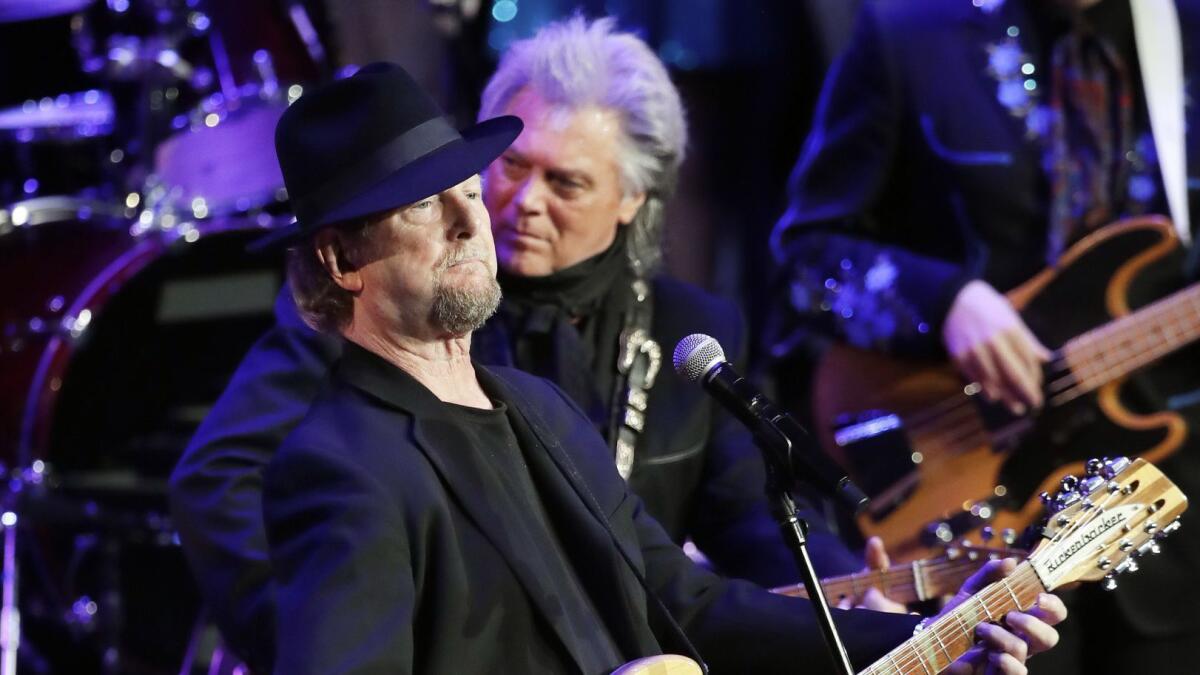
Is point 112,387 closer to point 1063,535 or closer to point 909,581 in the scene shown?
point 909,581

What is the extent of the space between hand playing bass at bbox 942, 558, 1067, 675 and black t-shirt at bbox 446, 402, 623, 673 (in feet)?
2.04

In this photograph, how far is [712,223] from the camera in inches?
260

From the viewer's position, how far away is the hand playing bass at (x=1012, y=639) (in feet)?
8.78

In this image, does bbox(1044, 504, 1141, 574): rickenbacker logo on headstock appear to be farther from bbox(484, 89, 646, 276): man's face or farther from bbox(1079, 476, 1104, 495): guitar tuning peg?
bbox(484, 89, 646, 276): man's face

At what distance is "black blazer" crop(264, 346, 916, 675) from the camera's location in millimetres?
2238

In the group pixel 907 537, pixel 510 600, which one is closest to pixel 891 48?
pixel 907 537

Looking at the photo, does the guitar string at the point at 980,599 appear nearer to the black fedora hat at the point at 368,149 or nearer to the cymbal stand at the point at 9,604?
the black fedora hat at the point at 368,149

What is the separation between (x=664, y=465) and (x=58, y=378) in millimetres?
1880

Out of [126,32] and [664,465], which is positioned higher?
[126,32]

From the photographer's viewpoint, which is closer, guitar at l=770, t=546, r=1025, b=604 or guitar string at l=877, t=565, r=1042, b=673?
guitar string at l=877, t=565, r=1042, b=673

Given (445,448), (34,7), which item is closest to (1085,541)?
(445,448)

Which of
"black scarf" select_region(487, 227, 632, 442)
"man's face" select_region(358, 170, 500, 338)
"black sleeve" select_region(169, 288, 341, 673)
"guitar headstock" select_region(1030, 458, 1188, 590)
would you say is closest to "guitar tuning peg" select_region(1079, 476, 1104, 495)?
"guitar headstock" select_region(1030, 458, 1188, 590)

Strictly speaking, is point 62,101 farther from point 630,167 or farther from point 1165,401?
point 1165,401

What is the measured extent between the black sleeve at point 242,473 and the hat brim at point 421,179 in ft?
2.48
